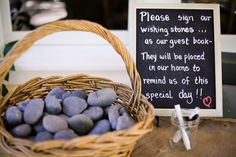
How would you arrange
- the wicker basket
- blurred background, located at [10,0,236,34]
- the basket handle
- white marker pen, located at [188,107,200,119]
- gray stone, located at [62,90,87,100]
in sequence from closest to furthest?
the wicker basket, the basket handle, gray stone, located at [62,90,87,100], white marker pen, located at [188,107,200,119], blurred background, located at [10,0,236,34]

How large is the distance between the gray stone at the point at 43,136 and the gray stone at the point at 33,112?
0.15ft

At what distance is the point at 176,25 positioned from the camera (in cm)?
103

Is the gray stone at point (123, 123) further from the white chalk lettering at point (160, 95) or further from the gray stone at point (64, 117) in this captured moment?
the white chalk lettering at point (160, 95)

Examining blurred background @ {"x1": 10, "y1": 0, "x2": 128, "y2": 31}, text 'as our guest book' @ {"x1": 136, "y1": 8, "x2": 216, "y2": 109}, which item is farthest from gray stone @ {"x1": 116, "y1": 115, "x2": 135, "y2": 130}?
blurred background @ {"x1": 10, "y1": 0, "x2": 128, "y2": 31}

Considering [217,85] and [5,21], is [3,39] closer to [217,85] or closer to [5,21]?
[5,21]

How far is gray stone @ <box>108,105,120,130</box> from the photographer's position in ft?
2.37

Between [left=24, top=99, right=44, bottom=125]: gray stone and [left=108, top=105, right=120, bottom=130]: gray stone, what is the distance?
0.55 ft

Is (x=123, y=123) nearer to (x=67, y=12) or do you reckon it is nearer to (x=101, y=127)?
(x=101, y=127)

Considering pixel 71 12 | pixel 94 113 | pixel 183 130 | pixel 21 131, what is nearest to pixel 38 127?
pixel 21 131

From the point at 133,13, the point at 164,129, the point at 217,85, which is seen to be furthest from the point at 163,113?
the point at 133,13

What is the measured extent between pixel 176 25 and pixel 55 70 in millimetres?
525

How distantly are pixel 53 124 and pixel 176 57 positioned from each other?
518 millimetres

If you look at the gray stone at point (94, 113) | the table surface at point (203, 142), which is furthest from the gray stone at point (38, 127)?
the table surface at point (203, 142)

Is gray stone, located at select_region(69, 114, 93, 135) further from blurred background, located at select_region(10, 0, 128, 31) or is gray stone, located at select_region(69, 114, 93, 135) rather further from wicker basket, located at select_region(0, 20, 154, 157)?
blurred background, located at select_region(10, 0, 128, 31)
